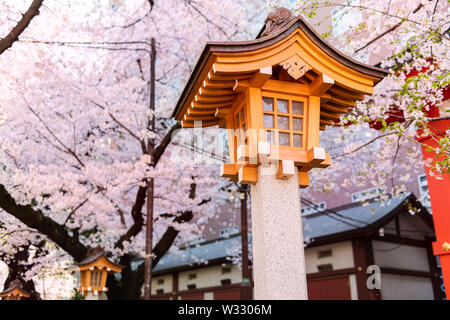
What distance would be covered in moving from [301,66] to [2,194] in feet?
26.1

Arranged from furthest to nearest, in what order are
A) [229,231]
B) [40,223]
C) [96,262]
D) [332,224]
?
[229,231] → [332,224] → [40,223] → [96,262]

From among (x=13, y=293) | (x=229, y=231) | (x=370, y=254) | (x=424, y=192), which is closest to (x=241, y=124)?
(x=13, y=293)

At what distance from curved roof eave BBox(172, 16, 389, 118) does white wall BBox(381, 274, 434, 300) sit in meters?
9.98

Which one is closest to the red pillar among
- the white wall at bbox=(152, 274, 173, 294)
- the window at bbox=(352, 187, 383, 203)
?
the window at bbox=(352, 187, 383, 203)

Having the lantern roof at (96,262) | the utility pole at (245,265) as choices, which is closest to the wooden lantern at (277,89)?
the lantern roof at (96,262)

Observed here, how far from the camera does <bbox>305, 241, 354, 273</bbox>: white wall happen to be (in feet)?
43.9

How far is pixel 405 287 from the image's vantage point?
44.3ft

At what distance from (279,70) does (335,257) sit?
34.2 ft

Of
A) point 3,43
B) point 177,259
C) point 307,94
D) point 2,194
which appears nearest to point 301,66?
point 307,94

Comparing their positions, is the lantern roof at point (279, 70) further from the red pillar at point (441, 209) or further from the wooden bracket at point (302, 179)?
the red pillar at point (441, 209)

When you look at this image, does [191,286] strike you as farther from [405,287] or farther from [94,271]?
[94,271]

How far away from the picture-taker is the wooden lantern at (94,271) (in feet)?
28.6

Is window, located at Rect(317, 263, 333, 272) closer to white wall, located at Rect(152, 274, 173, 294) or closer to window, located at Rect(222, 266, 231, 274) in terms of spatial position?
window, located at Rect(222, 266, 231, 274)
